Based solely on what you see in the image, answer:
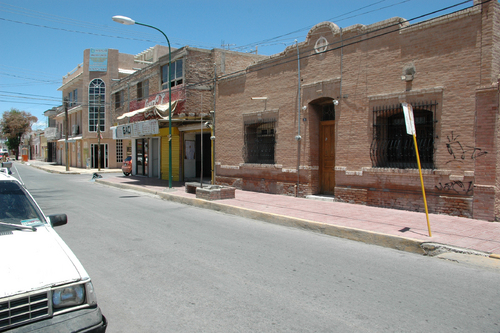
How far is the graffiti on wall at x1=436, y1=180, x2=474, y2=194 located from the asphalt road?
11.5 feet

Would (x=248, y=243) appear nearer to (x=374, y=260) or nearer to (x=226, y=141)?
(x=374, y=260)

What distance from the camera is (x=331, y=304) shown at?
432 centimetres

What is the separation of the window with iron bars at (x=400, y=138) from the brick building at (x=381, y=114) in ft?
0.10

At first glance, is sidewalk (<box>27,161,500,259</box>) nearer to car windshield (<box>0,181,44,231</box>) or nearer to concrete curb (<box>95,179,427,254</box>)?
concrete curb (<box>95,179,427,254</box>)

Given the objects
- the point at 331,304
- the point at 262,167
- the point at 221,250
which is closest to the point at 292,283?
the point at 331,304

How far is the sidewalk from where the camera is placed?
6.84m

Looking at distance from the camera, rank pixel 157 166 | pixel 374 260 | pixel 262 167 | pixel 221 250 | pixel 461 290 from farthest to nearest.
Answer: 1. pixel 157 166
2. pixel 262 167
3. pixel 221 250
4. pixel 374 260
5. pixel 461 290

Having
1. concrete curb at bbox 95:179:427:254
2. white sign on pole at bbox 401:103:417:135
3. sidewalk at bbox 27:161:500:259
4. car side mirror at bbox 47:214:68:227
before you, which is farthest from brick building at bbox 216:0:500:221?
car side mirror at bbox 47:214:68:227

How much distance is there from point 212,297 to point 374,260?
3.28 m

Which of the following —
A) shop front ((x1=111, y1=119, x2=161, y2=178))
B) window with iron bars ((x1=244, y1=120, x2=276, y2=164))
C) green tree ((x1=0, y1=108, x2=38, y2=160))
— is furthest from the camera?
green tree ((x1=0, y1=108, x2=38, y2=160))

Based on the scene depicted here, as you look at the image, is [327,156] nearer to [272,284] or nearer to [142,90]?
[272,284]

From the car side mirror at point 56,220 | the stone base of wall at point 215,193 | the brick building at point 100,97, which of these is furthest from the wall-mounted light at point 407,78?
the brick building at point 100,97

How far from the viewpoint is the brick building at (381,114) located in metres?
8.78

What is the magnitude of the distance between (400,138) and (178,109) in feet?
A: 37.7
